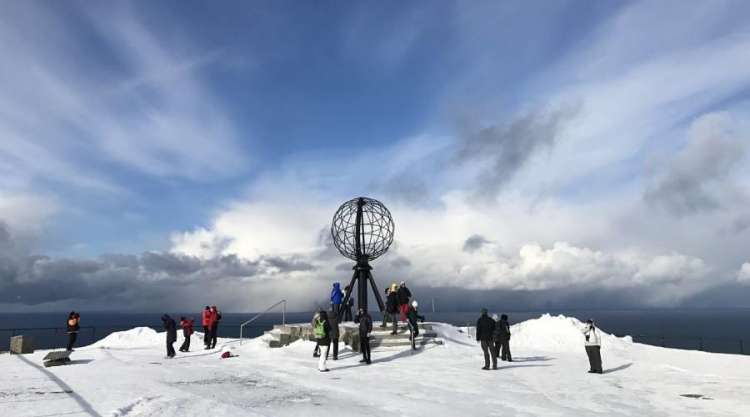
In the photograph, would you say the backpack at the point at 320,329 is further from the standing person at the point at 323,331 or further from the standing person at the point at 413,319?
the standing person at the point at 413,319

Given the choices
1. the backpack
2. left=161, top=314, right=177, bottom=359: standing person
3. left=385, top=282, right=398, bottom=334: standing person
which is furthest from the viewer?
left=385, top=282, right=398, bottom=334: standing person

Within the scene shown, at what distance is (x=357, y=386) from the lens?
11844 millimetres

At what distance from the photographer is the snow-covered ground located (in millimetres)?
9211

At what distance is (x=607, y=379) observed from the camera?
13883mm

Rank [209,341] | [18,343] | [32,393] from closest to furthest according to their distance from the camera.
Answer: [32,393]
[18,343]
[209,341]

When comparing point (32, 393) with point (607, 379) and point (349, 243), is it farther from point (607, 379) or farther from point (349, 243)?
point (349, 243)

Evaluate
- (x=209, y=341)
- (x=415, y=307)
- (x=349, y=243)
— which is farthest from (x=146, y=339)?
(x=415, y=307)

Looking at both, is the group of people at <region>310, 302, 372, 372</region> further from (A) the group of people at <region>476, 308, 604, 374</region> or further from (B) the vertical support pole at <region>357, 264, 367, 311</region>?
(B) the vertical support pole at <region>357, 264, 367, 311</region>

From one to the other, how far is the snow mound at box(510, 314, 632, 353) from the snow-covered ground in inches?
207

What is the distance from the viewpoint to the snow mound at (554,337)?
24.5 m

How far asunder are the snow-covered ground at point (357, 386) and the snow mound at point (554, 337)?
5258 mm

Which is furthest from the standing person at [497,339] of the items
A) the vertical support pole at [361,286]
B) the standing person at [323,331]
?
the vertical support pole at [361,286]

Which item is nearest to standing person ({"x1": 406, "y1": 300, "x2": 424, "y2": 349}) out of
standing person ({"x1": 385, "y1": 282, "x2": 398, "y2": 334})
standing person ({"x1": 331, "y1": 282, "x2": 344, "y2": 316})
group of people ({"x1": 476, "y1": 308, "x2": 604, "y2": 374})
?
standing person ({"x1": 385, "y1": 282, "x2": 398, "y2": 334})

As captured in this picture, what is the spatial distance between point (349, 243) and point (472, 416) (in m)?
16.7
